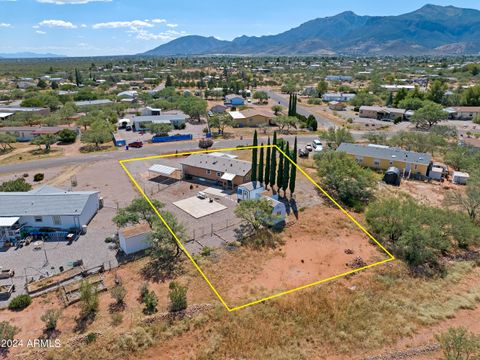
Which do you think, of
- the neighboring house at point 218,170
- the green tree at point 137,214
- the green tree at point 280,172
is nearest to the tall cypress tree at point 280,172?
the green tree at point 280,172

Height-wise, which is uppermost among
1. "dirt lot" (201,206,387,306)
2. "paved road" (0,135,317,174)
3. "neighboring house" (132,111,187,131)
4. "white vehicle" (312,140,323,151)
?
"neighboring house" (132,111,187,131)

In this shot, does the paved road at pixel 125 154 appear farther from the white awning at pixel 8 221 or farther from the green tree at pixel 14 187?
the white awning at pixel 8 221

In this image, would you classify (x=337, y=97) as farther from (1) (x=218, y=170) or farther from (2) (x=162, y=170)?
(2) (x=162, y=170)

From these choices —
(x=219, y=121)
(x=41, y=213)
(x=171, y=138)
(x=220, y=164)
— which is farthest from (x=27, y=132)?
(x=220, y=164)

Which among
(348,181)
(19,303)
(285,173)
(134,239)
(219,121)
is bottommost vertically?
(19,303)

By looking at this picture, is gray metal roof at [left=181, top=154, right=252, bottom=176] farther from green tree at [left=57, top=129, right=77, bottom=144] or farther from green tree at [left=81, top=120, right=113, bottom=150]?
green tree at [left=57, top=129, right=77, bottom=144]

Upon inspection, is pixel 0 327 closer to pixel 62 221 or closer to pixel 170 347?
pixel 170 347

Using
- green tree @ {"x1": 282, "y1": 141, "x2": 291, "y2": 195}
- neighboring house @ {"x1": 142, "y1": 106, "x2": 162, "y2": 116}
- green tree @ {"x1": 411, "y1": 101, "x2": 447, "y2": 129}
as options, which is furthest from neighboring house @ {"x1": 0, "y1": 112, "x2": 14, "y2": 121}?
green tree @ {"x1": 411, "y1": 101, "x2": 447, "y2": 129}
